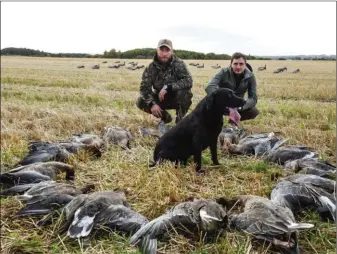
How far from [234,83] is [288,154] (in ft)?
6.13

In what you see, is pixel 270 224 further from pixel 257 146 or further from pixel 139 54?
pixel 139 54

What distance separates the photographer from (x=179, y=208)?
3.24m

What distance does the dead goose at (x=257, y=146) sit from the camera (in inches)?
211

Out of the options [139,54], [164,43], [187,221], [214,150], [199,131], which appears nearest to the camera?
[187,221]

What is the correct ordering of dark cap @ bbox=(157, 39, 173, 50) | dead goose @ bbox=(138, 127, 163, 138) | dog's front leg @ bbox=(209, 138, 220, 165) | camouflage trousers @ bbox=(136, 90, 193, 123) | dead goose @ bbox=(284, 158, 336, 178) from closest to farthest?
dead goose @ bbox=(284, 158, 336, 178) → dog's front leg @ bbox=(209, 138, 220, 165) → dead goose @ bbox=(138, 127, 163, 138) → dark cap @ bbox=(157, 39, 173, 50) → camouflage trousers @ bbox=(136, 90, 193, 123)

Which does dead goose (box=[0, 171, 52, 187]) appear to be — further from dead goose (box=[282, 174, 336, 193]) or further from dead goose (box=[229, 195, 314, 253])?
dead goose (box=[282, 174, 336, 193])

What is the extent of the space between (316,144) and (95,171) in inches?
128

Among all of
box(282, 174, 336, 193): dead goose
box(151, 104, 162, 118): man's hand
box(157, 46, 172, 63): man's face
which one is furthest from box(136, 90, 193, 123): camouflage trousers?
box(282, 174, 336, 193): dead goose

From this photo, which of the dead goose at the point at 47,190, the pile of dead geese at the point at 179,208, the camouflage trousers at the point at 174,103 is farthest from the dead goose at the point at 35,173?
the camouflage trousers at the point at 174,103

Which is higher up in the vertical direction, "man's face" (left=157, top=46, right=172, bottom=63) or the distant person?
"man's face" (left=157, top=46, right=172, bottom=63)

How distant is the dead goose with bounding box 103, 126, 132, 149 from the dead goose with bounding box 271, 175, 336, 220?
2673 millimetres

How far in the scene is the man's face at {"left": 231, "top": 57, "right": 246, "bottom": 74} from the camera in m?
6.10

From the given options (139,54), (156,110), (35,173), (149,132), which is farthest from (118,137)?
(139,54)

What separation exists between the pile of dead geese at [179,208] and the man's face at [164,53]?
281 cm
